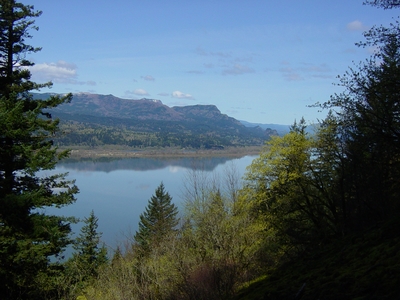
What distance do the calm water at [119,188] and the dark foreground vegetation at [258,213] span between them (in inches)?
289

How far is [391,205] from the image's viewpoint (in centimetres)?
1060

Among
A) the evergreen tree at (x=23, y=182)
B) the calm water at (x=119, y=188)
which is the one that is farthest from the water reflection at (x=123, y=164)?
the evergreen tree at (x=23, y=182)

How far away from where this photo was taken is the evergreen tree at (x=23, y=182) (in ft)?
33.0

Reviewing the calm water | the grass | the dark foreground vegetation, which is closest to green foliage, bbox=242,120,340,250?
the dark foreground vegetation

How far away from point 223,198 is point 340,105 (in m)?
8.70

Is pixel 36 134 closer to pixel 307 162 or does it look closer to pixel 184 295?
pixel 184 295

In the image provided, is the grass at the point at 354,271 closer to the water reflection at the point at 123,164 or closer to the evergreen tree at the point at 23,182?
the evergreen tree at the point at 23,182

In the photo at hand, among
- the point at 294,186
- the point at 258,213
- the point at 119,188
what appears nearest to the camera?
the point at 294,186

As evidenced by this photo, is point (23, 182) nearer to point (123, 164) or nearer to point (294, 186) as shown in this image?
point (294, 186)

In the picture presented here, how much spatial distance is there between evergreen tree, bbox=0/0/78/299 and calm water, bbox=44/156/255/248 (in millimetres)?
9406

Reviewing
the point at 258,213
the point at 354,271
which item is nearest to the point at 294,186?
the point at 258,213

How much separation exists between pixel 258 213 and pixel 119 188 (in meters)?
69.6

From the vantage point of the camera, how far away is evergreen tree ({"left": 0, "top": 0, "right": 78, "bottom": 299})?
10047mm

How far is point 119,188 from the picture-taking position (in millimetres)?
81188
